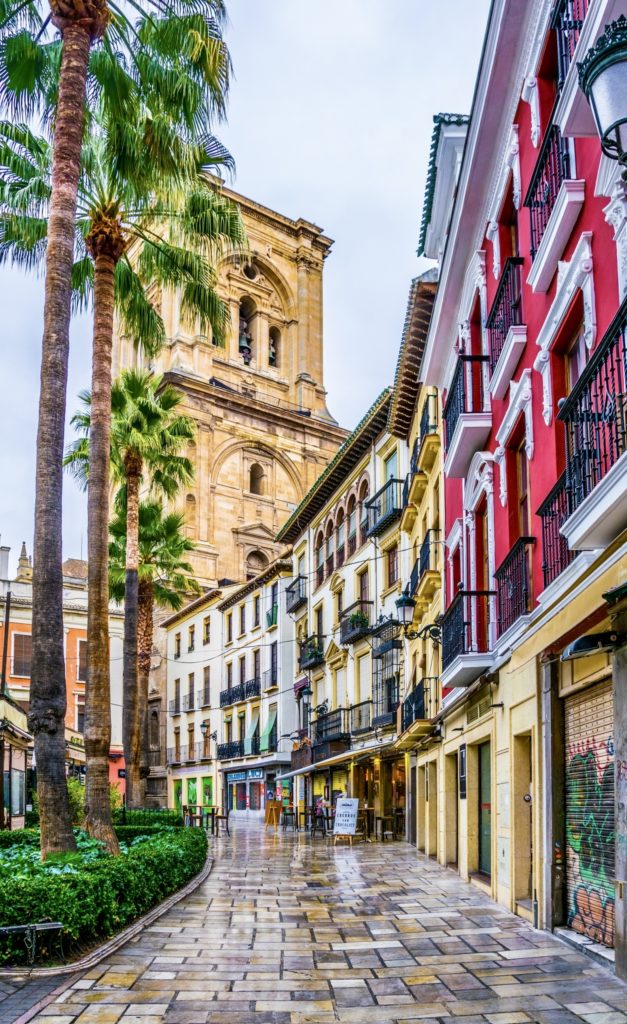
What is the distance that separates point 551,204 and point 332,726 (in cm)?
2793

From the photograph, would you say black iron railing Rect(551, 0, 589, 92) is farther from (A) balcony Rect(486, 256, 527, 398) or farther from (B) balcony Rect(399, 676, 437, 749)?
(B) balcony Rect(399, 676, 437, 749)

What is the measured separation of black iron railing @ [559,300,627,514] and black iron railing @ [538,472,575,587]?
3.07 ft

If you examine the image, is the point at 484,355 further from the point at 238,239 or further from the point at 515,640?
the point at 238,239

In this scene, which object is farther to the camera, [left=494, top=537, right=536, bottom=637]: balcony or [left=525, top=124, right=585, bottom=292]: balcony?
[left=494, top=537, right=536, bottom=637]: balcony

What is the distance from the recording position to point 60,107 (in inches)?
560

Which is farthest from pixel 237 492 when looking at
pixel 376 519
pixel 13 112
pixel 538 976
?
pixel 538 976

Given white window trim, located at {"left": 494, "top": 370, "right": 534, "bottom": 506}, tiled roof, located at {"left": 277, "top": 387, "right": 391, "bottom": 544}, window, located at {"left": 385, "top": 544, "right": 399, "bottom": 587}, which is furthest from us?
tiled roof, located at {"left": 277, "top": 387, "right": 391, "bottom": 544}

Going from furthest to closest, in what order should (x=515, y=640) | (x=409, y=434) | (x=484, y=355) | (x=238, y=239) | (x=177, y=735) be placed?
(x=177, y=735), (x=409, y=434), (x=238, y=239), (x=484, y=355), (x=515, y=640)

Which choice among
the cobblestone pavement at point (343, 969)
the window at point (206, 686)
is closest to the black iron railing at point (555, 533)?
the cobblestone pavement at point (343, 969)

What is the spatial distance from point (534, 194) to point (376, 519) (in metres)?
21.3

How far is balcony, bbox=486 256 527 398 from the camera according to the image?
38.2 feet

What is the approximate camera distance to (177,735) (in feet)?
194

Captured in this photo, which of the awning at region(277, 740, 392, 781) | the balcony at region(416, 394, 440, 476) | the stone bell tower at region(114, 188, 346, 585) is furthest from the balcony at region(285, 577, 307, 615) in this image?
the balcony at region(416, 394, 440, 476)

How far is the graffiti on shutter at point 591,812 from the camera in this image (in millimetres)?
8648
